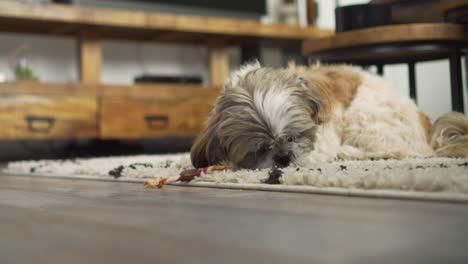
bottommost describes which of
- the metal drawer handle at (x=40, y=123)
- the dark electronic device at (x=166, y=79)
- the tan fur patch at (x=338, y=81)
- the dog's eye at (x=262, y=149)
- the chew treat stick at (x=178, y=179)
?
the chew treat stick at (x=178, y=179)

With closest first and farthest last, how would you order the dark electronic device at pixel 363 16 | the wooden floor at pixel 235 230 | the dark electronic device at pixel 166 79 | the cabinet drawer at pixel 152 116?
the wooden floor at pixel 235 230
the dark electronic device at pixel 363 16
the cabinet drawer at pixel 152 116
the dark electronic device at pixel 166 79

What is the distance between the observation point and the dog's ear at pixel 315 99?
Answer: 2084 mm

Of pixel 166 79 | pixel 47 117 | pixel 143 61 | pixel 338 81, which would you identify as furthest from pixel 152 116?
pixel 338 81

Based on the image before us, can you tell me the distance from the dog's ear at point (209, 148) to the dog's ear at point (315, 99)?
1.05ft

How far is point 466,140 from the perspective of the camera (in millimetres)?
2145

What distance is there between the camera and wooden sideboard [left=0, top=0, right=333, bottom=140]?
3.92 m

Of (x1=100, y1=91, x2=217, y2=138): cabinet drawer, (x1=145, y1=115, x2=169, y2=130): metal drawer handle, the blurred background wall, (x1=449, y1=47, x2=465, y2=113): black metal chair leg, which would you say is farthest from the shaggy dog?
the blurred background wall

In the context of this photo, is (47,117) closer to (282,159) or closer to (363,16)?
(363,16)

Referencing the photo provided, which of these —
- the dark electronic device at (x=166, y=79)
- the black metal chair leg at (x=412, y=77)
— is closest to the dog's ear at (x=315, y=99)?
the black metal chair leg at (x=412, y=77)

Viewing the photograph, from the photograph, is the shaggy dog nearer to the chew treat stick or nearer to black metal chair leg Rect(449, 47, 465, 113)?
the chew treat stick

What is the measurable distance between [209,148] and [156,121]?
2325mm

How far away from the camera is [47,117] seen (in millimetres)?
3957

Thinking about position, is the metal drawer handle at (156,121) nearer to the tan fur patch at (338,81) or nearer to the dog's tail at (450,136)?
the tan fur patch at (338,81)

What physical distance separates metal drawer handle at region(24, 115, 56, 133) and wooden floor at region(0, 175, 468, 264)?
8.33 ft
